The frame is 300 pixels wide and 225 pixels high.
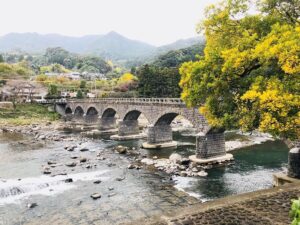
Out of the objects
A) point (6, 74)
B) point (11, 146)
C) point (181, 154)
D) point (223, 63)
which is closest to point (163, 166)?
point (181, 154)

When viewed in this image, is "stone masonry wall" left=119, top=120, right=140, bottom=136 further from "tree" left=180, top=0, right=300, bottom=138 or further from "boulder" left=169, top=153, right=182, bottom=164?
"tree" left=180, top=0, right=300, bottom=138

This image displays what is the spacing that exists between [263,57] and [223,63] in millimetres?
3396

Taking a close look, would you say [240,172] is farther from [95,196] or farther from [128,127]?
[128,127]

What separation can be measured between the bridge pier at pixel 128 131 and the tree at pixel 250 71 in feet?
117

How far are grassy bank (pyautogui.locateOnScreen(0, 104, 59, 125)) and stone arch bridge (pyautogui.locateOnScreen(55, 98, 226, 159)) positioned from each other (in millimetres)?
14804

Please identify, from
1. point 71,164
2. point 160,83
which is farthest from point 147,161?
point 160,83

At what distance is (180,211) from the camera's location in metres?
11.8

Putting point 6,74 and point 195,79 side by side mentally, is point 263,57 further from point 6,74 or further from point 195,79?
point 6,74

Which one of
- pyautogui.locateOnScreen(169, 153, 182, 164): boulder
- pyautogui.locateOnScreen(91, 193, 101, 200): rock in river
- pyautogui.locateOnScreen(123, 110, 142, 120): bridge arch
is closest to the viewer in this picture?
pyautogui.locateOnScreen(91, 193, 101, 200): rock in river

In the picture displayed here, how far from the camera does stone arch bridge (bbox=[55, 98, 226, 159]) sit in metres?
39.0

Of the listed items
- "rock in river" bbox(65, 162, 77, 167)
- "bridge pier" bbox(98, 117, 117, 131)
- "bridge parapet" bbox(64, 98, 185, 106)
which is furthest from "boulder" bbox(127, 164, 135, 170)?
"bridge pier" bbox(98, 117, 117, 131)

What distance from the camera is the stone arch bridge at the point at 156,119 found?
39.0 metres

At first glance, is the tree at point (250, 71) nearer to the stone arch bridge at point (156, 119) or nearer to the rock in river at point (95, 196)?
the rock in river at point (95, 196)

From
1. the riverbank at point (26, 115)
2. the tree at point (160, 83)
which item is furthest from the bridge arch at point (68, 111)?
the tree at point (160, 83)
